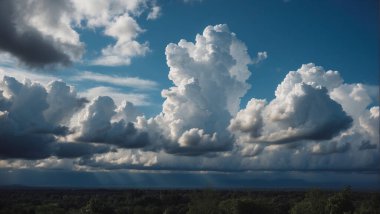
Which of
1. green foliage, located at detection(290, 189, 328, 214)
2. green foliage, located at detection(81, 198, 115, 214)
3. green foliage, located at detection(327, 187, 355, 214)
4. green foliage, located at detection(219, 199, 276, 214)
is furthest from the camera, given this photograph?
green foliage, located at detection(81, 198, 115, 214)

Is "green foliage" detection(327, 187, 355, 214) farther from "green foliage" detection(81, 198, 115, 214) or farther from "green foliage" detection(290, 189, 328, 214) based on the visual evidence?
"green foliage" detection(81, 198, 115, 214)

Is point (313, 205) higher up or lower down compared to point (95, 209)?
higher up

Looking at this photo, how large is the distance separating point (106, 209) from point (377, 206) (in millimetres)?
73823

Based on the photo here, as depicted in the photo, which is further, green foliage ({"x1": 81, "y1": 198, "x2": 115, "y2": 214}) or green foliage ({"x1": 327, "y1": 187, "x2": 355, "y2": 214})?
green foliage ({"x1": 81, "y1": 198, "x2": 115, "y2": 214})

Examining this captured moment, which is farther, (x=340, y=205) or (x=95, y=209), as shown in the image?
(x=95, y=209)

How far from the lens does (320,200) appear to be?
375 ft

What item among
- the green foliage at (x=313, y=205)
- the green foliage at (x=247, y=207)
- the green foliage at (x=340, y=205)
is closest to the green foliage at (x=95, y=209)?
the green foliage at (x=247, y=207)

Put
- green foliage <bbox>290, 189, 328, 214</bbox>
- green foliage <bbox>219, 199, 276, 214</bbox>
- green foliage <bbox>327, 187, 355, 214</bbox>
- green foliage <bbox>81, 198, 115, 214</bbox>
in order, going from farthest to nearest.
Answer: green foliage <bbox>81, 198, 115, 214</bbox> → green foliage <bbox>219, 199, 276, 214</bbox> → green foliage <bbox>290, 189, 328, 214</bbox> → green foliage <bbox>327, 187, 355, 214</bbox>

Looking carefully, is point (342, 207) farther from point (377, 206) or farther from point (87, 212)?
point (87, 212)

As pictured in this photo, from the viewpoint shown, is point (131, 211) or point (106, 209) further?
point (131, 211)

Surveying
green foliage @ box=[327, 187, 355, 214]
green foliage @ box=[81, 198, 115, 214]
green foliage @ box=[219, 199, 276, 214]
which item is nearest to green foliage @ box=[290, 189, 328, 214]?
green foliage @ box=[327, 187, 355, 214]

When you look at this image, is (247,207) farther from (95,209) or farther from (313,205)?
(95,209)

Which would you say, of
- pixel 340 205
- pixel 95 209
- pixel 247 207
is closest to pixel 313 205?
pixel 340 205

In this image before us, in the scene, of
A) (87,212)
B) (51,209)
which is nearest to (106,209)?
(87,212)
